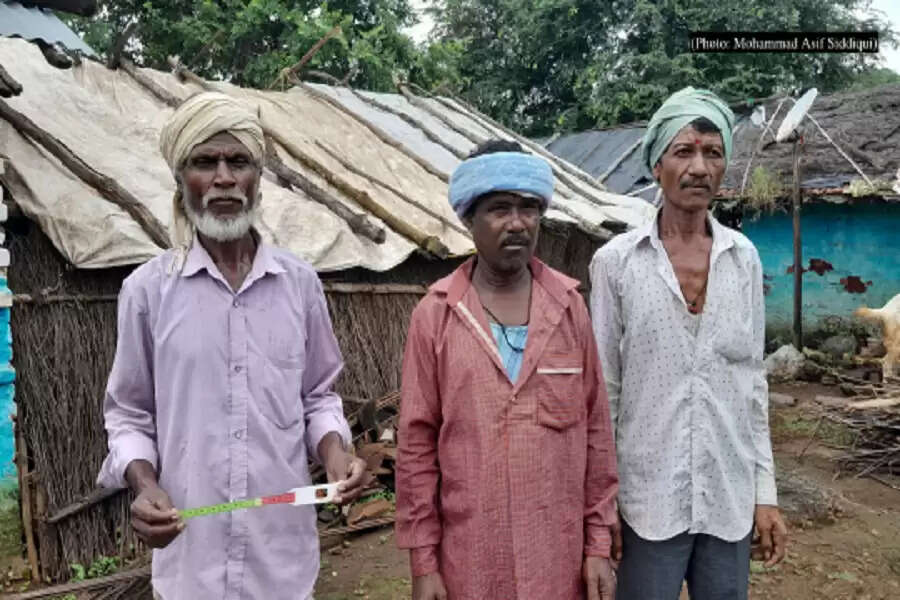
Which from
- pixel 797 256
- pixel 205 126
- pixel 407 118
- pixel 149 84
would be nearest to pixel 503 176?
pixel 205 126

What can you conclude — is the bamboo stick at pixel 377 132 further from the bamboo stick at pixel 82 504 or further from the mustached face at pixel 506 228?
the mustached face at pixel 506 228

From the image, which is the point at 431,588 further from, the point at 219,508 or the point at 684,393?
the point at 684,393

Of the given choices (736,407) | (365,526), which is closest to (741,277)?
(736,407)

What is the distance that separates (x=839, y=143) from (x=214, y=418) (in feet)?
38.9

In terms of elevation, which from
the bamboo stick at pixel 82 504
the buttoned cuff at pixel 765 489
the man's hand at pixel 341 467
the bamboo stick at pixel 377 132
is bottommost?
the bamboo stick at pixel 82 504

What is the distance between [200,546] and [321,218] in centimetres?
411

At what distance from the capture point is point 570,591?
1.97 m

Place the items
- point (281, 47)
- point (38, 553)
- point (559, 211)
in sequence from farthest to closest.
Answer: point (281, 47) < point (559, 211) < point (38, 553)

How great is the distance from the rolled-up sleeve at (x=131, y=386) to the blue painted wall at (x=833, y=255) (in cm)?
1158

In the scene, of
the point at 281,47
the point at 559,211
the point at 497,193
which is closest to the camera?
the point at 497,193

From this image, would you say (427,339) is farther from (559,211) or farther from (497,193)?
(559,211)

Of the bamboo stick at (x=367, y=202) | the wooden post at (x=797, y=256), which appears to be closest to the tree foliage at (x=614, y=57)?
the wooden post at (x=797, y=256)

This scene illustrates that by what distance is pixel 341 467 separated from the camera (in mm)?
1927

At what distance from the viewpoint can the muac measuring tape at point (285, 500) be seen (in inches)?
71.3
